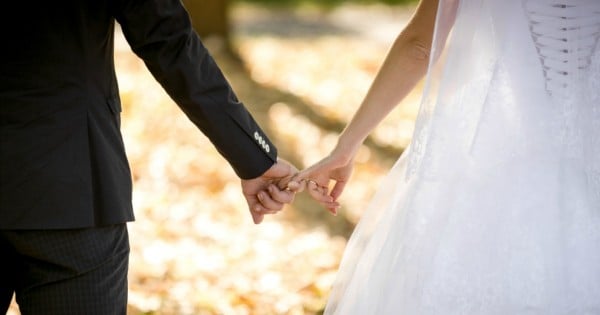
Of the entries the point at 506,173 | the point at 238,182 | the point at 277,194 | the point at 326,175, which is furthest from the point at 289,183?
the point at 238,182

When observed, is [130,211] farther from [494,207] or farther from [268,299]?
[268,299]

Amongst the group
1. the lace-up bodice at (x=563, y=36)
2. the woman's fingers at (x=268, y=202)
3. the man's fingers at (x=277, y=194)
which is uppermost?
the lace-up bodice at (x=563, y=36)

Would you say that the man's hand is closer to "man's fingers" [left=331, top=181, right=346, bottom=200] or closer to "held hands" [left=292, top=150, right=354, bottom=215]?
"held hands" [left=292, top=150, right=354, bottom=215]

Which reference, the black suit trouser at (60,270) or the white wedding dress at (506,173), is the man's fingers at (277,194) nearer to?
the white wedding dress at (506,173)

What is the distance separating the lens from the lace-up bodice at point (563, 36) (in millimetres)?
2416

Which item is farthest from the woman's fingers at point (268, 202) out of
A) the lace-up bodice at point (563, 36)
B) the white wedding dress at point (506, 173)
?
the lace-up bodice at point (563, 36)

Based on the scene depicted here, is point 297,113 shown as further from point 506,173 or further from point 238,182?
point 506,173

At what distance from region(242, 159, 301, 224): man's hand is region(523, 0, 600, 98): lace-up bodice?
0.88 meters

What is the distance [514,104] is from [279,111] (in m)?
5.76

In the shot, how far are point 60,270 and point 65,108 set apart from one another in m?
0.38

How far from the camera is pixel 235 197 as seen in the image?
6211mm

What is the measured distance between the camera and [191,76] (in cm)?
249

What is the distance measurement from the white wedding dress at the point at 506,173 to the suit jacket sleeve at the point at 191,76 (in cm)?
46

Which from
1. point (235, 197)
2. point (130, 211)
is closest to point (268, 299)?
point (235, 197)
